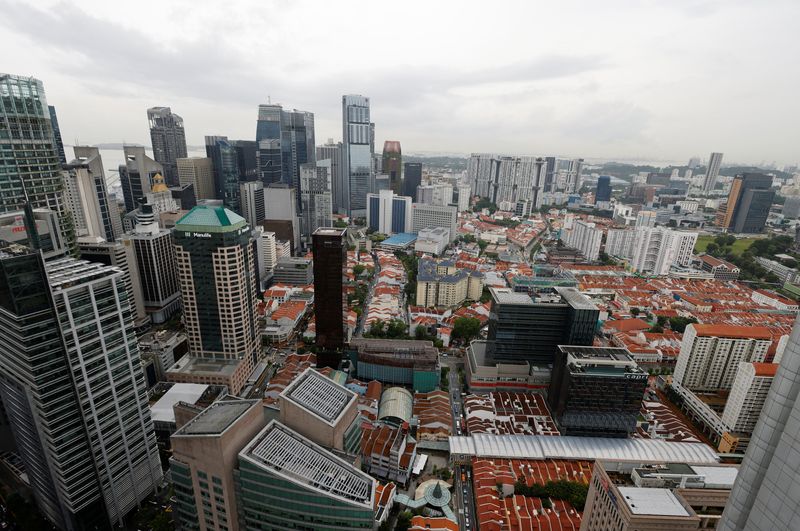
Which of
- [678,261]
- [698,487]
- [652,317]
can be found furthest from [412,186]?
[698,487]

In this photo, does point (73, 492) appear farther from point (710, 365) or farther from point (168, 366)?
point (710, 365)

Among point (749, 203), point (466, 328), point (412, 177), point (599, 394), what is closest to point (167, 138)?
point (412, 177)

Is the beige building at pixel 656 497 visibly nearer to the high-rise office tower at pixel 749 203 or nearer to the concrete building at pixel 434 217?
the concrete building at pixel 434 217

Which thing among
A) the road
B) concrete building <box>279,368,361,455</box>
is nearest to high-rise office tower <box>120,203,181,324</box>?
concrete building <box>279,368,361,455</box>

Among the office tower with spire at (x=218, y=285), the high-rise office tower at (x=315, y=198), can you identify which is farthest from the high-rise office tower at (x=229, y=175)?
the office tower with spire at (x=218, y=285)

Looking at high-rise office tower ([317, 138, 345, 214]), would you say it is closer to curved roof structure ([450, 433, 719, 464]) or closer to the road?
the road
